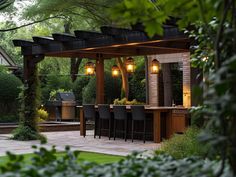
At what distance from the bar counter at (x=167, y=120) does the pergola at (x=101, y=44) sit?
1.57 meters

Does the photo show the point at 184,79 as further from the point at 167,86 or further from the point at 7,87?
the point at 7,87

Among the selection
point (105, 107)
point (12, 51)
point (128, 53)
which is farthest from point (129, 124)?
point (12, 51)

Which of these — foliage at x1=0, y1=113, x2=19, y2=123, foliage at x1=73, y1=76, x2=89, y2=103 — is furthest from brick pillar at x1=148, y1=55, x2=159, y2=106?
foliage at x1=0, y1=113, x2=19, y2=123

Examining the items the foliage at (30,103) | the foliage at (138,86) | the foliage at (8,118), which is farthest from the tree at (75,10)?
the foliage at (8,118)

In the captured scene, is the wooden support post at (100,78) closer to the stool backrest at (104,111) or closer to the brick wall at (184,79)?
the stool backrest at (104,111)

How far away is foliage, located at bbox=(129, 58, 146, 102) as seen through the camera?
22703 millimetres

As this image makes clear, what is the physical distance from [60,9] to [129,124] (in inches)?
246

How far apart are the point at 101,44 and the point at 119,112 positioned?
7.04 feet

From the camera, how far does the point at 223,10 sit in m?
3.04

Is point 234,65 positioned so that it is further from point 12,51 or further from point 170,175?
point 12,51

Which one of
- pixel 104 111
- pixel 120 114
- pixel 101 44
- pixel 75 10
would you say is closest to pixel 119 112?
pixel 120 114

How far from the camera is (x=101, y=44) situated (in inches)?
486

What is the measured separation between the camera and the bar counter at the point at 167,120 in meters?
13.0

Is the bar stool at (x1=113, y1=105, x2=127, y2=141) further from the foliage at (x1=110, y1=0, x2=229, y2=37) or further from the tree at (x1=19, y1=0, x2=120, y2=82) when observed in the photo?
the foliage at (x1=110, y1=0, x2=229, y2=37)
